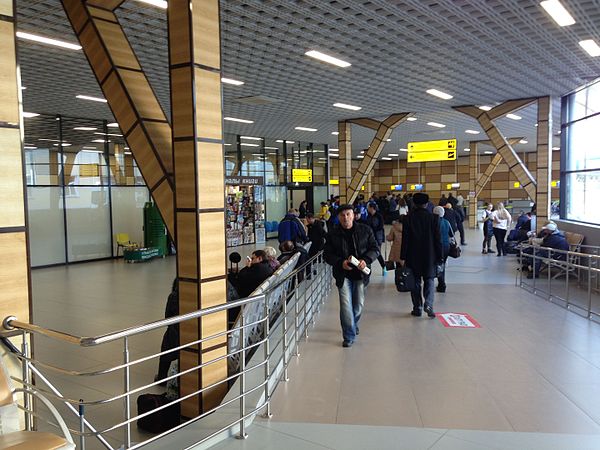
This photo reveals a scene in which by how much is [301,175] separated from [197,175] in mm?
18766

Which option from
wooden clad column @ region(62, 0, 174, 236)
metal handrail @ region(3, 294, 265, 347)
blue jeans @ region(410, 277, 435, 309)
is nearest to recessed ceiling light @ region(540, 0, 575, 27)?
blue jeans @ region(410, 277, 435, 309)

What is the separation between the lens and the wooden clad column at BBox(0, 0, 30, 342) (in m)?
3.25

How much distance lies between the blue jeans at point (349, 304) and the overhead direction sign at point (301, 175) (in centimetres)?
1701

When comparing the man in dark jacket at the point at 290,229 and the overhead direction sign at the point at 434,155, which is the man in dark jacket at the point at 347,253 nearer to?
the man in dark jacket at the point at 290,229

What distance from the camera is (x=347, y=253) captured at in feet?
17.5

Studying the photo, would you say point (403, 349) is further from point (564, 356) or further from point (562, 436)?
point (562, 436)

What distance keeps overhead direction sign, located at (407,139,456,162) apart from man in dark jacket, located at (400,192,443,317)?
11.0 metres

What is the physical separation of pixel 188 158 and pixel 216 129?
0.38 m

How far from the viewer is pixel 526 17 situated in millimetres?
6852

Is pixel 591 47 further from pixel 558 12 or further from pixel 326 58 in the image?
pixel 326 58

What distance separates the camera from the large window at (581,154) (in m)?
10.8

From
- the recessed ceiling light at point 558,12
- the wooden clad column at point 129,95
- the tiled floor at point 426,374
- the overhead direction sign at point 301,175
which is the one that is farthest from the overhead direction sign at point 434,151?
the wooden clad column at point 129,95

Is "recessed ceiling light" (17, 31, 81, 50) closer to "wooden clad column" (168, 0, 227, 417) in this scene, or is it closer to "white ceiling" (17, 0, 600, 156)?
"white ceiling" (17, 0, 600, 156)

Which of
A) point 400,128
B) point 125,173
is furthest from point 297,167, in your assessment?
point 125,173
